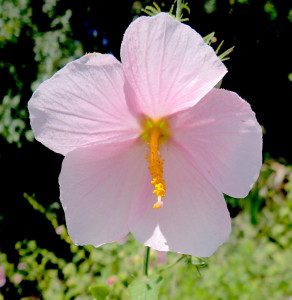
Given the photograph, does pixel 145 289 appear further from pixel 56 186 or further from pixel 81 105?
pixel 56 186

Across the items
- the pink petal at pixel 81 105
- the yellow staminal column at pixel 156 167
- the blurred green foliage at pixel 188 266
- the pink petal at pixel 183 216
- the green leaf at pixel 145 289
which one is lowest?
the blurred green foliage at pixel 188 266

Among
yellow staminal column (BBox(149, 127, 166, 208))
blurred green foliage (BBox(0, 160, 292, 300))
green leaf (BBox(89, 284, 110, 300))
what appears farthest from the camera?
blurred green foliage (BBox(0, 160, 292, 300))

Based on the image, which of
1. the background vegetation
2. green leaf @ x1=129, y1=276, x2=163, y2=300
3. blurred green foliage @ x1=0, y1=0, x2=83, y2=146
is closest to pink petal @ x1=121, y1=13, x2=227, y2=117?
green leaf @ x1=129, y1=276, x2=163, y2=300

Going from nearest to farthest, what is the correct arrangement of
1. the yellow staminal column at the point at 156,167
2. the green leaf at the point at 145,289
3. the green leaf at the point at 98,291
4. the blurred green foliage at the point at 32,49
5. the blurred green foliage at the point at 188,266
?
the yellow staminal column at the point at 156,167, the green leaf at the point at 145,289, the green leaf at the point at 98,291, the blurred green foliage at the point at 32,49, the blurred green foliage at the point at 188,266

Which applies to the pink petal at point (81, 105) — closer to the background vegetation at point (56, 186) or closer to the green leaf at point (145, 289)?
the green leaf at point (145, 289)

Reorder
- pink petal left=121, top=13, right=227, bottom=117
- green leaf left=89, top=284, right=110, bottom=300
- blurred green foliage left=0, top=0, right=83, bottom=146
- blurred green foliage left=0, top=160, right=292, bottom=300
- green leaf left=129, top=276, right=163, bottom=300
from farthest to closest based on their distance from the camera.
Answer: blurred green foliage left=0, top=160, right=292, bottom=300 → blurred green foliage left=0, top=0, right=83, bottom=146 → green leaf left=89, top=284, right=110, bottom=300 → green leaf left=129, top=276, right=163, bottom=300 → pink petal left=121, top=13, right=227, bottom=117

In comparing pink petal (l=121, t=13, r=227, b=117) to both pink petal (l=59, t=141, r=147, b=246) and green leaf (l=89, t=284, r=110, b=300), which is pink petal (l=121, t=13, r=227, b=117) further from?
green leaf (l=89, t=284, r=110, b=300)

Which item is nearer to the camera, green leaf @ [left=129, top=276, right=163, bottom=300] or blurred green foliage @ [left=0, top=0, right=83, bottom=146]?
green leaf @ [left=129, top=276, right=163, bottom=300]

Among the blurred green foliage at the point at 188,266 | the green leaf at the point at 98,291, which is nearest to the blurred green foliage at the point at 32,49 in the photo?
the blurred green foliage at the point at 188,266
